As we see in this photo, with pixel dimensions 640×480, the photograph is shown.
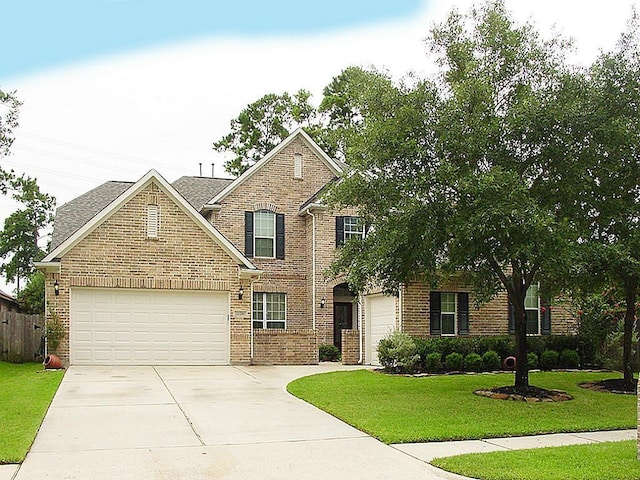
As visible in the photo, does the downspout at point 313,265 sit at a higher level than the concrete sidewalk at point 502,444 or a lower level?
higher

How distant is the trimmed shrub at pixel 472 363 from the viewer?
20.6 m

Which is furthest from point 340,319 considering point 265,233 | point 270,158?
point 270,158

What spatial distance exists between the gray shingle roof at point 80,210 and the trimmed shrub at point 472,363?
1197cm

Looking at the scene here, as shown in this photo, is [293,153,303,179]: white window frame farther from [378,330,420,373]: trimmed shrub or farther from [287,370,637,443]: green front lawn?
[287,370,637,443]: green front lawn

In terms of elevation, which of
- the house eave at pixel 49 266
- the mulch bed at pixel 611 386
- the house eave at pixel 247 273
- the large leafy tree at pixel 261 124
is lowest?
the mulch bed at pixel 611 386

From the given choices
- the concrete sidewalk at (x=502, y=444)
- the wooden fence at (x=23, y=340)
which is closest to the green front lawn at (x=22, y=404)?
the wooden fence at (x=23, y=340)

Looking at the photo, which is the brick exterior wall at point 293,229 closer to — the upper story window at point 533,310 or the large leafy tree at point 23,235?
the upper story window at point 533,310

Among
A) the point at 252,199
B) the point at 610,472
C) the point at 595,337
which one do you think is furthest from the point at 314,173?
the point at 610,472

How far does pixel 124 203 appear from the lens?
70.3ft

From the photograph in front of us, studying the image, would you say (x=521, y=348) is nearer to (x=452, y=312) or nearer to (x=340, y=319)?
(x=452, y=312)

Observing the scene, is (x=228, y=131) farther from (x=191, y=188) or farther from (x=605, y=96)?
(x=605, y=96)

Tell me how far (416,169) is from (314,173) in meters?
14.7

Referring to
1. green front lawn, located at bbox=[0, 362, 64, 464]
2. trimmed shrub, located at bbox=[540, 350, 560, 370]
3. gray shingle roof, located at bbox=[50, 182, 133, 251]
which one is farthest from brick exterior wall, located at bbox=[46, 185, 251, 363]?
trimmed shrub, located at bbox=[540, 350, 560, 370]

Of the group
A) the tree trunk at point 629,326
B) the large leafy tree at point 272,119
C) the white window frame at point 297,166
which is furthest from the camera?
the large leafy tree at point 272,119
